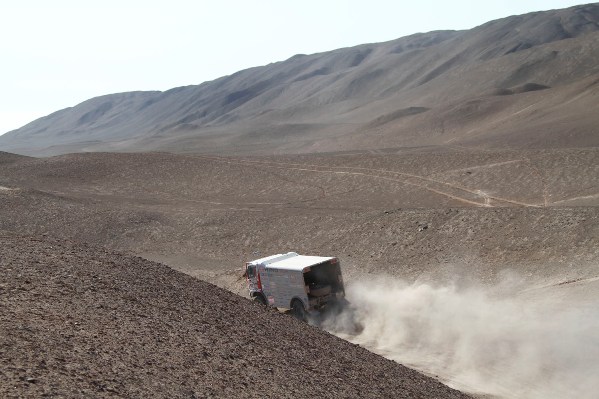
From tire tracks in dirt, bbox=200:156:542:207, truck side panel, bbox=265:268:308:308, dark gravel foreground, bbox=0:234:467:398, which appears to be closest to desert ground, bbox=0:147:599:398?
dark gravel foreground, bbox=0:234:467:398

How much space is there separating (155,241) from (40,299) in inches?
1267

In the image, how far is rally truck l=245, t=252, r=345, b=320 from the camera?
23.9 m

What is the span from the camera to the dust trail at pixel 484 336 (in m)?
17.2

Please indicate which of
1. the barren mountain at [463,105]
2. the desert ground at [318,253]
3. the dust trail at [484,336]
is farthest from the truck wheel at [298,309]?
Result: the barren mountain at [463,105]

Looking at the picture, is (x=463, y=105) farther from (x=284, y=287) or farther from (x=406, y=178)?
(x=284, y=287)

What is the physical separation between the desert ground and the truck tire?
42.6 inches

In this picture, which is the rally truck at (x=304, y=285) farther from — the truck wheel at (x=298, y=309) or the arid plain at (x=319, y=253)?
the arid plain at (x=319, y=253)

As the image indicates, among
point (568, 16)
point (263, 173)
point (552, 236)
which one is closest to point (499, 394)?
point (552, 236)

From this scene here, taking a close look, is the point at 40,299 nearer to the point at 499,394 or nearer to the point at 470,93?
the point at 499,394

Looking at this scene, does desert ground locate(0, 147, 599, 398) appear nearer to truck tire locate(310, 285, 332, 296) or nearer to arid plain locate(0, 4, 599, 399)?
arid plain locate(0, 4, 599, 399)

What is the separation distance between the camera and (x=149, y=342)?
471 inches

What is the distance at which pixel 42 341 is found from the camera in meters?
10.7

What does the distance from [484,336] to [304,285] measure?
20.1ft

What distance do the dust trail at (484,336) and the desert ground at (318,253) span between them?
7cm
